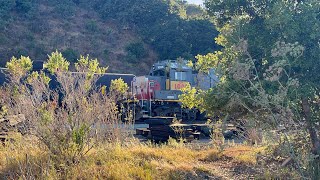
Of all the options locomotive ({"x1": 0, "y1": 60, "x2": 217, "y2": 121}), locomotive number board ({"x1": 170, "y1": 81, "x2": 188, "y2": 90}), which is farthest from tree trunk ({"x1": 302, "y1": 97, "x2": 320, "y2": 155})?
locomotive number board ({"x1": 170, "y1": 81, "x2": 188, "y2": 90})

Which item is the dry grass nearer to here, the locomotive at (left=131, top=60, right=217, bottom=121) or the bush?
the bush

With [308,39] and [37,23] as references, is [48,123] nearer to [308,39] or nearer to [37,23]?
[308,39]

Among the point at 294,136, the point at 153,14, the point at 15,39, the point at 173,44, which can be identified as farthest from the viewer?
the point at 153,14

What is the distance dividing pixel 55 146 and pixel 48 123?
15.6 inches

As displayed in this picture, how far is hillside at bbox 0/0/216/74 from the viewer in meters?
44.3

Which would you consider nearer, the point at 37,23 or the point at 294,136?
the point at 294,136

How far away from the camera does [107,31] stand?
2040 inches

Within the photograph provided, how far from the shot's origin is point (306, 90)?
247 inches

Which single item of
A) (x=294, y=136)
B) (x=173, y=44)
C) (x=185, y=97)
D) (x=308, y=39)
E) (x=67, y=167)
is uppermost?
(x=173, y=44)

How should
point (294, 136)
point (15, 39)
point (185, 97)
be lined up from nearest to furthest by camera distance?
point (294, 136) < point (185, 97) < point (15, 39)

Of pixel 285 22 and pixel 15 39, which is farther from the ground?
pixel 15 39

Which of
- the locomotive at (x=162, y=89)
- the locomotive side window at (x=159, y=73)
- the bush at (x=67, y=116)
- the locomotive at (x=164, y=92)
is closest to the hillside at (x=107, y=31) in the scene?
the locomotive side window at (x=159, y=73)

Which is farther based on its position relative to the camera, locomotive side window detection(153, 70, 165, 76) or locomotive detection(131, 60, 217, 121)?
locomotive side window detection(153, 70, 165, 76)

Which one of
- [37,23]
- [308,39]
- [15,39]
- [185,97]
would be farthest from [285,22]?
[37,23]
